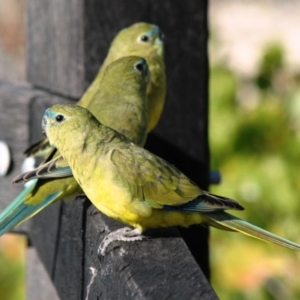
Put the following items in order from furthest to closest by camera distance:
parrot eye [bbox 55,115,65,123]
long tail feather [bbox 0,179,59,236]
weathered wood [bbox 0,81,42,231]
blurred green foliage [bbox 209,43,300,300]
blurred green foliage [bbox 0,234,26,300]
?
blurred green foliage [bbox 0,234,26,300] → blurred green foliage [bbox 209,43,300,300] → weathered wood [bbox 0,81,42,231] → long tail feather [bbox 0,179,59,236] → parrot eye [bbox 55,115,65,123]

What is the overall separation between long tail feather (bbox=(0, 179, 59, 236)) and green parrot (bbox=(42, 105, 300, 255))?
10.3 inches

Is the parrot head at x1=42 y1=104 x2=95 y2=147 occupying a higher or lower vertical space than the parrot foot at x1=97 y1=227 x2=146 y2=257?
higher

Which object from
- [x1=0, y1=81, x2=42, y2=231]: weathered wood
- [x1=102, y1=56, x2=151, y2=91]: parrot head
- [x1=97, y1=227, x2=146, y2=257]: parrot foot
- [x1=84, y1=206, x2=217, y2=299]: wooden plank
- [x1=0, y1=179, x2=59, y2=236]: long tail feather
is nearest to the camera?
[x1=84, y1=206, x2=217, y2=299]: wooden plank

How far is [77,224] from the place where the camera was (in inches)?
81.1

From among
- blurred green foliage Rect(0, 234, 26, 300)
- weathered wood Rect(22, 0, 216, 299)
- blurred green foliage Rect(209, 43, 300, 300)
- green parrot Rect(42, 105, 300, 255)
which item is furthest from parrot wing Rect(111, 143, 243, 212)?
blurred green foliage Rect(0, 234, 26, 300)

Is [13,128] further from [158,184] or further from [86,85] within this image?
[158,184]

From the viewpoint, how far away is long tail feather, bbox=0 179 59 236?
242 cm

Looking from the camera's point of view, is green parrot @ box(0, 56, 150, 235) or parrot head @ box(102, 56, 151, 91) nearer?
green parrot @ box(0, 56, 150, 235)

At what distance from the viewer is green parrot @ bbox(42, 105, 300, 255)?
207 cm

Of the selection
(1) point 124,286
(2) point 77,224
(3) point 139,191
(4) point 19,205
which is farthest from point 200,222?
(1) point 124,286

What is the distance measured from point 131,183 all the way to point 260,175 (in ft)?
5.23

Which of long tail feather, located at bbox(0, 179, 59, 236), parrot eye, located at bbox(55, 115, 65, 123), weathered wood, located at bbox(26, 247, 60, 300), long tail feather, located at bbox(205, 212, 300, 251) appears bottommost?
weathered wood, located at bbox(26, 247, 60, 300)

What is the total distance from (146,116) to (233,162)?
1055 mm

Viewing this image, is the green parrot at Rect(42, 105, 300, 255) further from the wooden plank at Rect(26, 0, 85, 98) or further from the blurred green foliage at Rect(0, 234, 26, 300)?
the blurred green foliage at Rect(0, 234, 26, 300)
